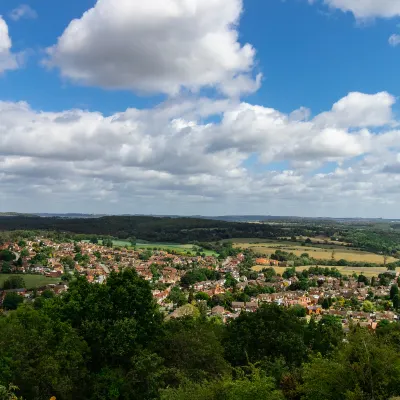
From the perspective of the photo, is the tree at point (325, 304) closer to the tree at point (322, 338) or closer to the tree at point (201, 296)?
the tree at point (201, 296)

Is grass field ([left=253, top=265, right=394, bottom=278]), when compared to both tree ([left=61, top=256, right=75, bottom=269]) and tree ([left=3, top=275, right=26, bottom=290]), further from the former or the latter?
tree ([left=3, top=275, right=26, bottom=290])

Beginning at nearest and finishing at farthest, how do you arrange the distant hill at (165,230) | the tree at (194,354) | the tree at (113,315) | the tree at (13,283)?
the tree at (194,354) → the tree at (113,315) → the tree at (13,283) → the distant hill at (165,230)

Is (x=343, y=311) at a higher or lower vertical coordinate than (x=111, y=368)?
lower

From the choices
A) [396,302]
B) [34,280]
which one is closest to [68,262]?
[34,280]

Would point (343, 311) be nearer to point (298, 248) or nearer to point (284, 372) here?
point (284, 372)

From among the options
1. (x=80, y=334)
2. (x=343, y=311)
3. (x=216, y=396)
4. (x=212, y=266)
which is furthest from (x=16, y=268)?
(x=216, y=396)

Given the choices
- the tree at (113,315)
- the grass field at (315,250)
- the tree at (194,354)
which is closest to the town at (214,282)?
the grass field at (315,250)

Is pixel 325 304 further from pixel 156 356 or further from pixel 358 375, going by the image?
pixel 358 375
